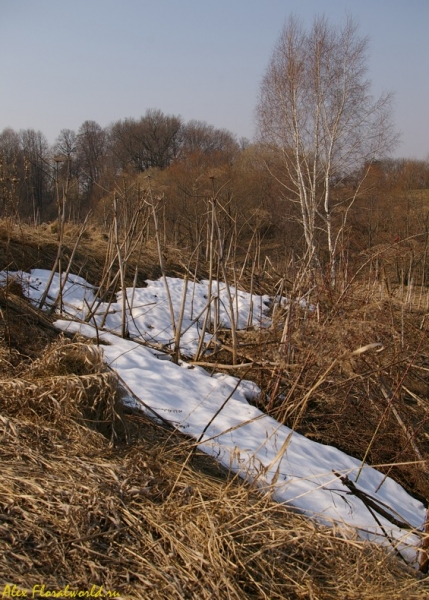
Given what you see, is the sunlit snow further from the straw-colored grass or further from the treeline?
the treeline

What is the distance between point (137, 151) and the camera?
109 ft

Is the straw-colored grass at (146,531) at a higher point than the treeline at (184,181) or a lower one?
lower

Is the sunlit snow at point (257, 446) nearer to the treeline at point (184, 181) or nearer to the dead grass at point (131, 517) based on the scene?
the dead grass at point (131, 517)

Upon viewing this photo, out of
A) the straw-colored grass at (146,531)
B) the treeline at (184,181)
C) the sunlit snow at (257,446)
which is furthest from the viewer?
the treeline at (184,181)

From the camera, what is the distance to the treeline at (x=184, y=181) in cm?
1075

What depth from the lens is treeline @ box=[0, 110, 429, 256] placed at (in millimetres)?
10750

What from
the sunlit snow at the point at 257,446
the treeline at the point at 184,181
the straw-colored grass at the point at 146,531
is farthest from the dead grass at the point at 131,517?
the treeline at the point at 184,181

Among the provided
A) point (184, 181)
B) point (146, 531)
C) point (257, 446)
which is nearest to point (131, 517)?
point (146, 531)

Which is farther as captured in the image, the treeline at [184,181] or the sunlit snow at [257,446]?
the treeline at [184,181]

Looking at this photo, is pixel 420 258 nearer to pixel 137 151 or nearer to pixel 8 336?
pixel 8 336

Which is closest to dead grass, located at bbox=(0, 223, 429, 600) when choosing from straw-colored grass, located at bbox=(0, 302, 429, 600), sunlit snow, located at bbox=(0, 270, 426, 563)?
straw-colored grass, located at bbox=(0, 302, 429, 600)

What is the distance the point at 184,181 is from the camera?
22.1 m

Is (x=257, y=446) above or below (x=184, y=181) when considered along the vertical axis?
below

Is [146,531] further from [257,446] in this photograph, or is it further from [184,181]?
[184,181]
